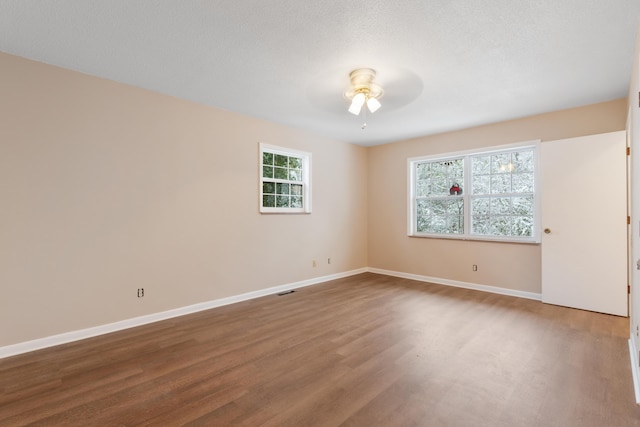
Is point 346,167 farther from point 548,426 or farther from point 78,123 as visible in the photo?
point 548,426

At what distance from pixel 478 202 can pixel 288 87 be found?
351cm

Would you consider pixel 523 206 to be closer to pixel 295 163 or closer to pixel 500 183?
pixel 500 183

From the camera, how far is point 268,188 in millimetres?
4605

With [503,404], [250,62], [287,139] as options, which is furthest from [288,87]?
[503,404]

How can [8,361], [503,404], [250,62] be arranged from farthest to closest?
[250,62]
[8,361]
[503,404]

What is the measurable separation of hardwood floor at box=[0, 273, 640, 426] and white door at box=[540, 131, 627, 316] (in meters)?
0.31

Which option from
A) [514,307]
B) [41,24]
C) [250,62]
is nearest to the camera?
[41,24]

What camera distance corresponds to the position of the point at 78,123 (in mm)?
2926

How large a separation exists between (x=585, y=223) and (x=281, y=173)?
13.4 feet

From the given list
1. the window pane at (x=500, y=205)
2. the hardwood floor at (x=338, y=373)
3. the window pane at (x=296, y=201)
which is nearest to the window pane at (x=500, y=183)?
the window pane at (x=500, y=205)

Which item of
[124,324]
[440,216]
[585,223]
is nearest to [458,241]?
[440,216]

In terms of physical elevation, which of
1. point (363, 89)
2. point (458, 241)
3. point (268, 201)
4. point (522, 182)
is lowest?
point (458, 241)

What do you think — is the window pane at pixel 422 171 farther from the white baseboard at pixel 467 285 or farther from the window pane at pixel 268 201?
the window pane at pixel 268 201

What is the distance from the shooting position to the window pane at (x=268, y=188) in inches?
179
